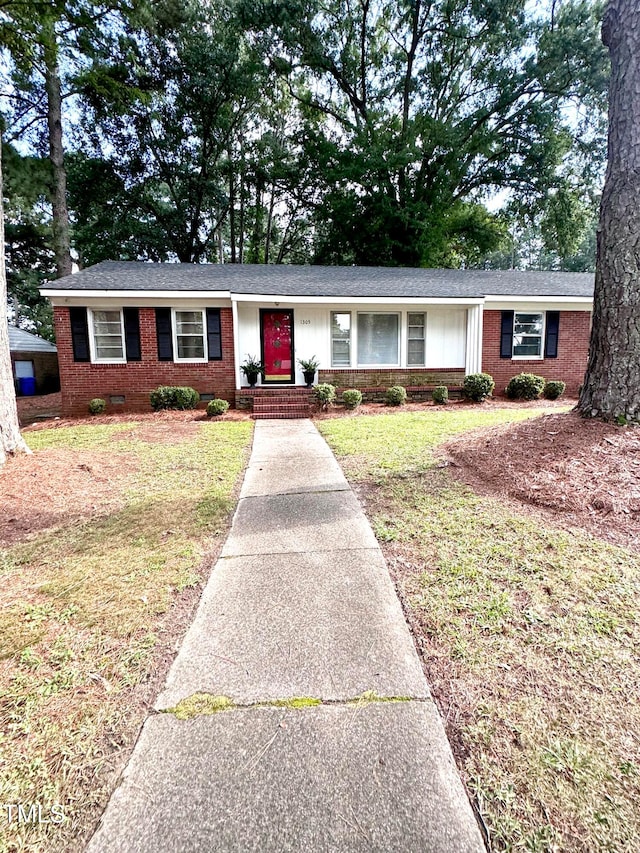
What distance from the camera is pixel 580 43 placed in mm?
15953

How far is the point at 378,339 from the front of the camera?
12367mm

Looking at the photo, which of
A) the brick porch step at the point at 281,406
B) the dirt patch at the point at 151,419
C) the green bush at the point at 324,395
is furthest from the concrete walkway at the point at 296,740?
the green bush at the point at 324,395

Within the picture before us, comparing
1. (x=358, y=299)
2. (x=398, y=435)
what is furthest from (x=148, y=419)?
(x=358, y=299)

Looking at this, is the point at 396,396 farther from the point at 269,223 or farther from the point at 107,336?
the point at 269,223

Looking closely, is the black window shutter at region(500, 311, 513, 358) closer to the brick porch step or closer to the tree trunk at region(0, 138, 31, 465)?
the brick porch step

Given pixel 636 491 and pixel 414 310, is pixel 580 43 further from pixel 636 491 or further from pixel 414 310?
pixel 636 491

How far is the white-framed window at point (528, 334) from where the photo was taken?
495 inches

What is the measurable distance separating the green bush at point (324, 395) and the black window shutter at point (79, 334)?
6109 millimetres

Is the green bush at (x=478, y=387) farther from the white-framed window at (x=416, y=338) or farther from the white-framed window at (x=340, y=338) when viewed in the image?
the white-framed window at (x=340, y=338)

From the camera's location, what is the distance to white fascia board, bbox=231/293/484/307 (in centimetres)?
1083

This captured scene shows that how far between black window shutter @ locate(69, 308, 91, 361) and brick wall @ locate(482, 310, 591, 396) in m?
11.2

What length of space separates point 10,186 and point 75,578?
58.1ft

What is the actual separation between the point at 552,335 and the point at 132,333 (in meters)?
12.3

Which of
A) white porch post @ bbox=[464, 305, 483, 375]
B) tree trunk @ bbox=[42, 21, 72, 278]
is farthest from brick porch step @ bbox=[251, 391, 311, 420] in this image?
tree trunk @ bbox=[42, 21, 72, 278]
